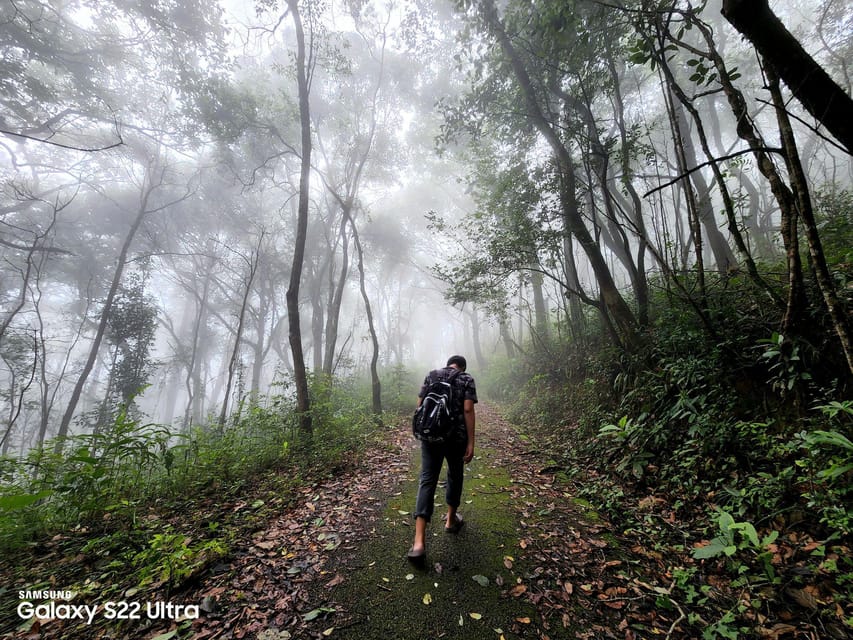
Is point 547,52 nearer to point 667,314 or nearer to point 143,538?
point 667,314

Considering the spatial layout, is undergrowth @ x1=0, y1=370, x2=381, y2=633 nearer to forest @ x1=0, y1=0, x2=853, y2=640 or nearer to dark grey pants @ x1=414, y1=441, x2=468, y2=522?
forest @ x1=0, y1=0, x2=853, y2=640

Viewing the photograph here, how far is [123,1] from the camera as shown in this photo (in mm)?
11531

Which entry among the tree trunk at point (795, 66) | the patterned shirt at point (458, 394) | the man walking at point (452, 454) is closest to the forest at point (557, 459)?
the tree trunk at point (795, 66)

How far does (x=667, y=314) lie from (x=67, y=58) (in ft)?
79.1

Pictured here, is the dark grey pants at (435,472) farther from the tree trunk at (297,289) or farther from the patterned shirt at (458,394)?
the tree trunk at (297,289)

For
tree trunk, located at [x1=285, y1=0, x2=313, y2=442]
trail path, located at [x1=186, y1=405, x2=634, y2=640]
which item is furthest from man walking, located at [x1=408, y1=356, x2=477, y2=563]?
tree trunk, located at [x1=285, y1=0, x2=313, y2=442]

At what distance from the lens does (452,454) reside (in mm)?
3461

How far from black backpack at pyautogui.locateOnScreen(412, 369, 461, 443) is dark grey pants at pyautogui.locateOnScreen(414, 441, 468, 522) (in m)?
0.13

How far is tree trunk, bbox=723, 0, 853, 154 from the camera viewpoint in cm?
274

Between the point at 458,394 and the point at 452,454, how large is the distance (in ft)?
2.26

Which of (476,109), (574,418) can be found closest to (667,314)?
(574,418)

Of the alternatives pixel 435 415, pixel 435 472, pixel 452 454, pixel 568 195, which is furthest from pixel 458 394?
pixel 568 195

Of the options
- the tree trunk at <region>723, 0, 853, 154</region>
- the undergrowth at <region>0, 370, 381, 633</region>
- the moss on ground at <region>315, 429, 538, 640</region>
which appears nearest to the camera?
the moss on ground at <region>315, 429, 538, 640</region>

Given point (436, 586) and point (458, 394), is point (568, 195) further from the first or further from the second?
point (436, 586)
